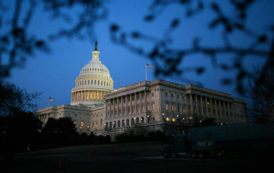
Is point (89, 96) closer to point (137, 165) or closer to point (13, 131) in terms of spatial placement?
point (13, 131)

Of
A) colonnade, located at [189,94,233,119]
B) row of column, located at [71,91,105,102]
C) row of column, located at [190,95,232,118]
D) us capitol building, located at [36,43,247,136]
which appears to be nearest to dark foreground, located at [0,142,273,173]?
us capitol building, located at [36,43,247,136]

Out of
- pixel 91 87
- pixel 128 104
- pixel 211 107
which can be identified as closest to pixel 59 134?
pixel 128 104

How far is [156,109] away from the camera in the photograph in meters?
87.6

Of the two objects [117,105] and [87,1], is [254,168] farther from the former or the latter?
[117,105]

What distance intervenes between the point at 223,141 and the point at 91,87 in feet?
385

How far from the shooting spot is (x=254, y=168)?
25.4 ft

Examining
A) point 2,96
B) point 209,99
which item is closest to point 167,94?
point 209,99

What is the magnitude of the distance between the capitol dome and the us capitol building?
12870 millimetres

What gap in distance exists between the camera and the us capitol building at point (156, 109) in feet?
287

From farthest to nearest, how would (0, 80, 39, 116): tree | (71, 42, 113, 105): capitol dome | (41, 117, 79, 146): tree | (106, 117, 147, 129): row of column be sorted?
1. (71, 42, 113, 105): capitol dome
2. (106, 117, 147, 129): row of column
3. (41, 117, 79, 146): tree
4. (0, 80, 39, 116): tree

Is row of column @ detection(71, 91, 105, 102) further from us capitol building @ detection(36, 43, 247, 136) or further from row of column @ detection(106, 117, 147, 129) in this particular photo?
row of column @ detection(106, 117, 147, 129)

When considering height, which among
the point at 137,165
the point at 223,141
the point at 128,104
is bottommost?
the point at 137,165

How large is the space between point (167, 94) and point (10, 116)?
65575 mm

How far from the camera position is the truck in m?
29.3
